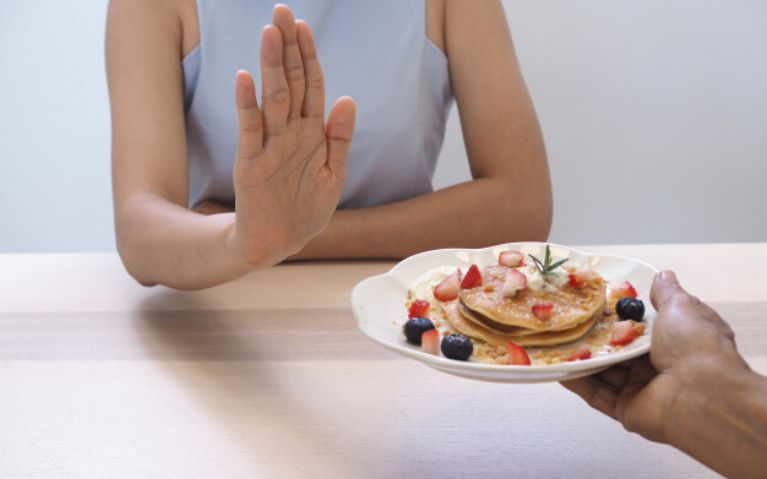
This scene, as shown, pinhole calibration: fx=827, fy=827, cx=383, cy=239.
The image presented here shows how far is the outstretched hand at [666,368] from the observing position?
31.7 inches

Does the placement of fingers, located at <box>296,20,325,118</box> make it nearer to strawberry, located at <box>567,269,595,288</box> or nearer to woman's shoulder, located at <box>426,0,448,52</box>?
strawberry, located at <box>567,269,595,288</box>

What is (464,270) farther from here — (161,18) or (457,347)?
(161,18)

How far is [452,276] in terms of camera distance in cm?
110

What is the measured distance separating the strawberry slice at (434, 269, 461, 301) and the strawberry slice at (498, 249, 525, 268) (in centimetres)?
8

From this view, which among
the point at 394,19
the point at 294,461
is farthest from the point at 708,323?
the point at 394,19

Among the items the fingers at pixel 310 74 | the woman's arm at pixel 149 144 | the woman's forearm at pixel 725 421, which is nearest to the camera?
the woman's forearm at pixel 725 421

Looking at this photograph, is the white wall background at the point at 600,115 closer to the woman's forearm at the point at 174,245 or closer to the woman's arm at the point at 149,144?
the woman's arm at the point at 149,144

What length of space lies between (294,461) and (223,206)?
2.96ft

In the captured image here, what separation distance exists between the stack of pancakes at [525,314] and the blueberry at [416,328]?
0.21 ft

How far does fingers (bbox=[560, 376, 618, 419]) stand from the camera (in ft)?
2.92

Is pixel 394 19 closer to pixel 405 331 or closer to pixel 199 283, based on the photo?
pixel 199 283

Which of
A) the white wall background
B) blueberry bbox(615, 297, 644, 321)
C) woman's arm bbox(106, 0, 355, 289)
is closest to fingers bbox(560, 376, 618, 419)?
blueberry bbox(615, 297, 644, 321)

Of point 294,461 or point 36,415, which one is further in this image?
point 36,415

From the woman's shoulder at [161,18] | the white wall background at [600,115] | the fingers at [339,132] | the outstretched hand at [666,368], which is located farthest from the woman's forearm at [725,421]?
the white wall background at [600,115]
